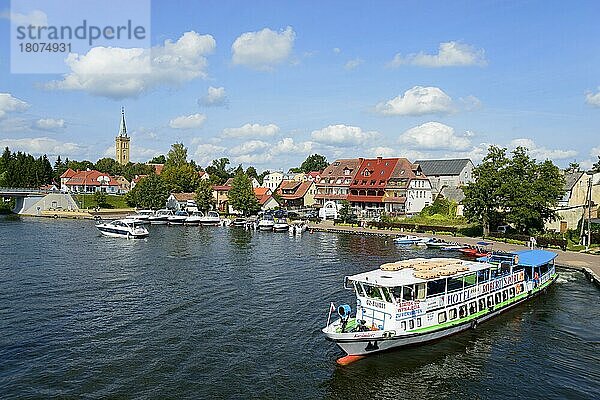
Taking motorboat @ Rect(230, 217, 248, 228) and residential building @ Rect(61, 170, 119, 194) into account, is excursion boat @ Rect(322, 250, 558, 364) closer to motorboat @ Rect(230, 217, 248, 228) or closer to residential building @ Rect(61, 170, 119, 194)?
motorboat @ Rect(230, 217, 248, 228)

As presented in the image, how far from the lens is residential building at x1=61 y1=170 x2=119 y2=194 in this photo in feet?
479

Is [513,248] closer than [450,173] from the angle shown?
Yes

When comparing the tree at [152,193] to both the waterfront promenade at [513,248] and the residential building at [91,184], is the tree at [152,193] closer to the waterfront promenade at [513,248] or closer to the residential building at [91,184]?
the residential building at [91,184]

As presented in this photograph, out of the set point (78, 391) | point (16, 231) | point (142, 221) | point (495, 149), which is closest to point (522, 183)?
point (495, 149)

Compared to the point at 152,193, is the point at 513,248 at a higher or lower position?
lower

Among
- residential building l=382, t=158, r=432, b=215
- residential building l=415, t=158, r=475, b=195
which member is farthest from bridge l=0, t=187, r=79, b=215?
residential building l=415, t=158, r=475, b=195

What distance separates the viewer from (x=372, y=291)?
90.9 feet

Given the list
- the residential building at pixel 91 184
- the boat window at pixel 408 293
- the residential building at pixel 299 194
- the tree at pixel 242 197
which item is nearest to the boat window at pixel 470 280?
the boat window at pixel 408 293

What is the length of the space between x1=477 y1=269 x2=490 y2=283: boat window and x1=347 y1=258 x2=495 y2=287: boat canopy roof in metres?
0.34

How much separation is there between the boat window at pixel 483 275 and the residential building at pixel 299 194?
272ft

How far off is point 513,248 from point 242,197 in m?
57.8

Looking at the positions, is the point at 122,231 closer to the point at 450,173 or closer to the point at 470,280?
the point at 470,280

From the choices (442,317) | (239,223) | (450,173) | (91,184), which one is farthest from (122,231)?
(91,184)

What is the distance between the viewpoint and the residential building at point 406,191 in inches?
3720
